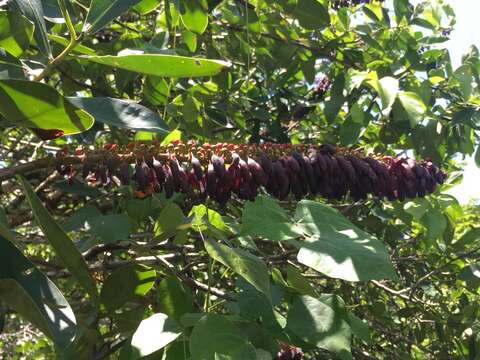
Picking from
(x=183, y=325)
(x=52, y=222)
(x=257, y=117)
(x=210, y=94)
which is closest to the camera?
(x=52, y=222)

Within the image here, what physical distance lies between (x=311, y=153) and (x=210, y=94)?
108 cm

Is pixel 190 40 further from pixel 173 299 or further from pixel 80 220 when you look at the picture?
pixel 173 299

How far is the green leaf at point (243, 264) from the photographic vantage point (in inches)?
39.7

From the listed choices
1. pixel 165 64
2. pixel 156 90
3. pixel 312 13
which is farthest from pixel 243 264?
pixel 312 13

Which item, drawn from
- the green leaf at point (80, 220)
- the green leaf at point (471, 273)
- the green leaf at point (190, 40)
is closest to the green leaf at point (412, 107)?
the green leaf at point (471, 273)

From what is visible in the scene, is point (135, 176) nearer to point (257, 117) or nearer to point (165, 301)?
point (165, 301)

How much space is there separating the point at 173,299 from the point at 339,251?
393 millimetres

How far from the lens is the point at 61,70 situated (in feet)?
7.70

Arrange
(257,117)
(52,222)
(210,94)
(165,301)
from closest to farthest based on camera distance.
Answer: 1. (52,222)
2. (165,301)
3. (210,94)
4. (257,117)

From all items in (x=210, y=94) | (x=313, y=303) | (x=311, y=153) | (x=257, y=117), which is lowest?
(x=257, y=117)

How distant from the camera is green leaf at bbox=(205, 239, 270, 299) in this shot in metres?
1.01

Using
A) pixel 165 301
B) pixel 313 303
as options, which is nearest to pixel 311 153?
pixel 313 303

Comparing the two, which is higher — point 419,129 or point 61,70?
point 61,70

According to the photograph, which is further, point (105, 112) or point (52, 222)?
point (105, 112)
